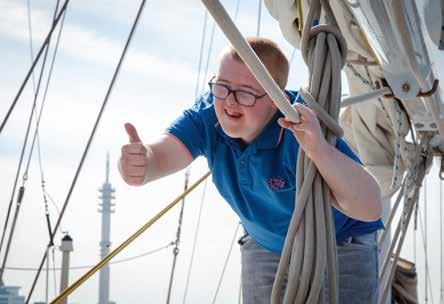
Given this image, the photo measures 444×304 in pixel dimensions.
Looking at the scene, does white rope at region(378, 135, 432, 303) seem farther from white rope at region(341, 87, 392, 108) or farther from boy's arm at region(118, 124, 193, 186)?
boy's arm at region(118, 124, 193, 186)

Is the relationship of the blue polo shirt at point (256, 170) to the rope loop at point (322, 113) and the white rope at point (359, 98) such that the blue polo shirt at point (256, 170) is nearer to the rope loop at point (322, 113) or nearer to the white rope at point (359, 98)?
the white rope at point (359, 98)

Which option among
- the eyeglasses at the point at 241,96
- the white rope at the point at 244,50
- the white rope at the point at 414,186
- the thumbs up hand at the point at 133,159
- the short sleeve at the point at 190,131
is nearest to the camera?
the white rope at the point at 244,50

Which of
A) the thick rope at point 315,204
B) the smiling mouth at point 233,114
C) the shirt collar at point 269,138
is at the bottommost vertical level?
the thick rope at point 315,204

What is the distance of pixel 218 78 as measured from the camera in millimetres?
1813

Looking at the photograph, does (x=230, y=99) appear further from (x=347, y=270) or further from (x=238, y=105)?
(x=347, y=270)

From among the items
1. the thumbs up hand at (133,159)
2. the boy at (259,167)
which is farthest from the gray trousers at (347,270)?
the thumbs up hand at (133,159)

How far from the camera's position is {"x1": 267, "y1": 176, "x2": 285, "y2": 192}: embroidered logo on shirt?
6.09 feet

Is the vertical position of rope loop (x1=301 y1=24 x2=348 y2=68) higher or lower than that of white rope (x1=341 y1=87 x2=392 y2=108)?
lower

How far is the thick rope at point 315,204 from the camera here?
137 centimetres

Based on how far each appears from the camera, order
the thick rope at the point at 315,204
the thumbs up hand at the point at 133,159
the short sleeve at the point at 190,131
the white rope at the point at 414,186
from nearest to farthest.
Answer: the thick rope at the point at 315,204, the thumbs up hand at the point at 133,159, the short sleeve at the point at 190,131, the white rope at the point at 414,186

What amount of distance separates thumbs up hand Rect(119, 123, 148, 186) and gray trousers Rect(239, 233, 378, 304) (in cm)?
57

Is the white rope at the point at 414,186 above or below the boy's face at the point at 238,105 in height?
above

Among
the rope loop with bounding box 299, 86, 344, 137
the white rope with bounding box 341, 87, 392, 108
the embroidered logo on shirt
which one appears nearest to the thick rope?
the rope loop with bounding box 299, 86, 344, 137

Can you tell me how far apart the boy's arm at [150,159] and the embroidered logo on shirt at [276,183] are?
9.4 inches
